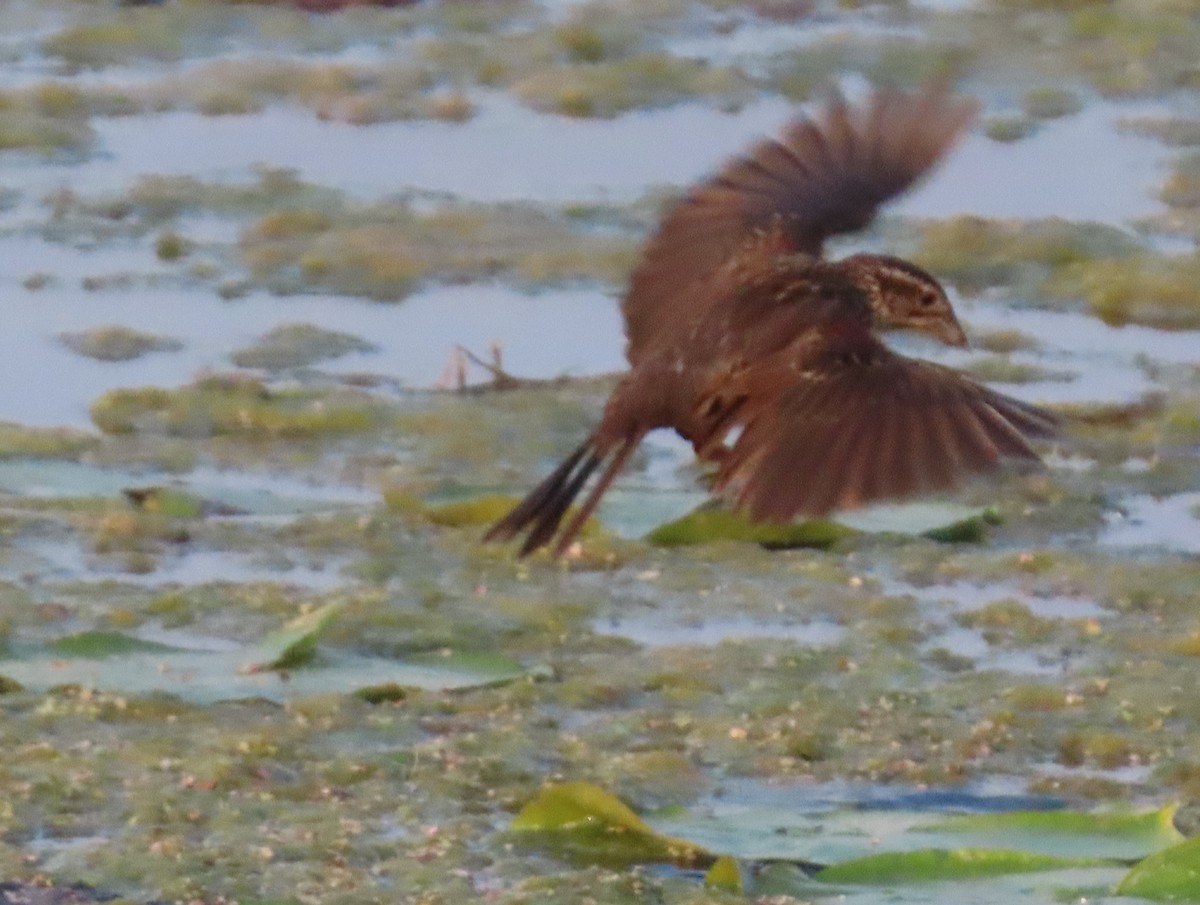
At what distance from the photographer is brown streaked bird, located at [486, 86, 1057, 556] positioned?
13.4 ft

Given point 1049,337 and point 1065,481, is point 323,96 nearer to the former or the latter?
point 1049,337

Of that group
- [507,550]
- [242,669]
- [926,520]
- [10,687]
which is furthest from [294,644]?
[926,520]

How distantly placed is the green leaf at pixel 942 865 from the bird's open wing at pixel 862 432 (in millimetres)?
576

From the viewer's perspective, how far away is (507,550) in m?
5.09

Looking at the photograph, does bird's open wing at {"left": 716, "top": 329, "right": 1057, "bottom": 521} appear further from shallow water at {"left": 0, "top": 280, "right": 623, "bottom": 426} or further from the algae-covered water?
shallow water at {"left": 0, "top": 280, "right": 623, "bottom": 426}

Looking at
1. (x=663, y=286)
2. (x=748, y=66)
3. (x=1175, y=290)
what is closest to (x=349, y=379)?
(x=663, y=286)

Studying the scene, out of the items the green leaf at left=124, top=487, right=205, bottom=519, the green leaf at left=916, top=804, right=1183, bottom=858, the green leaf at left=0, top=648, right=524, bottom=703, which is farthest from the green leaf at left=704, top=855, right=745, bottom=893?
the green leaf at left=124, top=487, right=205, bottom=519

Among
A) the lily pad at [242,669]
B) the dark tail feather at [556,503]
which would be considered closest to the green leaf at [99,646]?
the lily pad at [242,669]

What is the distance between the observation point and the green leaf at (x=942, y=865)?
357cm

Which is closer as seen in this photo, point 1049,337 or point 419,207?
point 1049,337

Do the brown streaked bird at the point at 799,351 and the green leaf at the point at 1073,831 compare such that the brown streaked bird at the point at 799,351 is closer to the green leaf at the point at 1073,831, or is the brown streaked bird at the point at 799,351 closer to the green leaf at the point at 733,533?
the green leaf at the point at 733,533

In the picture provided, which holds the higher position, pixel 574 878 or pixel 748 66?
pixel 748 66

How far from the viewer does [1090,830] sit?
3688 millimetres

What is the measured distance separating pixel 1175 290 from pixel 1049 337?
1.46 ft
